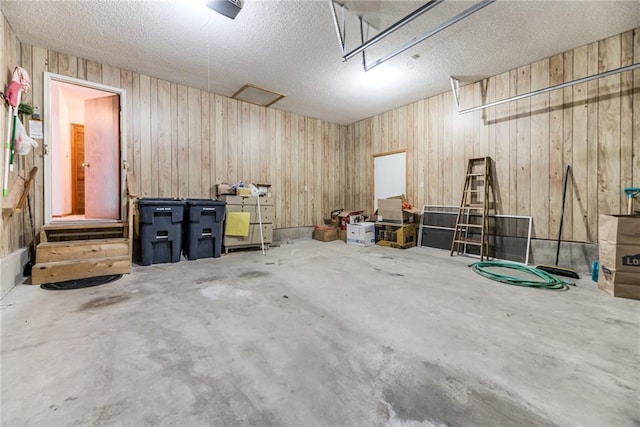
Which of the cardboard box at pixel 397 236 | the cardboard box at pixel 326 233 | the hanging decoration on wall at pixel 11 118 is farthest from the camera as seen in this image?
the cardboard box at pixel 326 233

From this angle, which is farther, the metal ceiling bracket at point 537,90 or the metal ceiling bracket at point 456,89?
the metal ceiling bracket at point 456,89

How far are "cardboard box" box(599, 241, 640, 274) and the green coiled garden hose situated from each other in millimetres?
A: 437

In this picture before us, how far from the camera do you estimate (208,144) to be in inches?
179

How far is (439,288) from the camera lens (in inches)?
101

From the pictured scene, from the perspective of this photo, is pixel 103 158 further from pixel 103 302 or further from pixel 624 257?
pixel 624 257

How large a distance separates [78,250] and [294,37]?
3363 mm

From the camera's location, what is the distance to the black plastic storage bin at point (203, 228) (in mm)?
3779

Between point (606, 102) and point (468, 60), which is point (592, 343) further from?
point (468, 60)

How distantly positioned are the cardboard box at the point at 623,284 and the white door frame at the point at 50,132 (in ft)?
18.9

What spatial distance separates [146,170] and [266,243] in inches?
87.2

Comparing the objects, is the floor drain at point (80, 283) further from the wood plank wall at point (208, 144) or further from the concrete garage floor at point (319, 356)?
the wood plank wall at point (208, 144)

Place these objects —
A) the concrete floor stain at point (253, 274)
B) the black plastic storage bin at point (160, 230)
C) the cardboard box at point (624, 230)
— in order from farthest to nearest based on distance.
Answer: the black plastic storage bin at point (160, 230), the concrete floor stain at point (253, 274), the cardboard box at point (624, 230)

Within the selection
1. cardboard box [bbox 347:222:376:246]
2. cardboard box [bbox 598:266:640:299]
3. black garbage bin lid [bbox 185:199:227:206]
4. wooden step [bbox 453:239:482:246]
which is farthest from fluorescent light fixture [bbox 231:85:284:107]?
cardboard box [bbox 598:266:640:299]

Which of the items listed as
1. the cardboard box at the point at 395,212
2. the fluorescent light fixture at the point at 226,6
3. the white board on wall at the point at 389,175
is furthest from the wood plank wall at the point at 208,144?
the fluorescent light fixture at the point at 226,6
